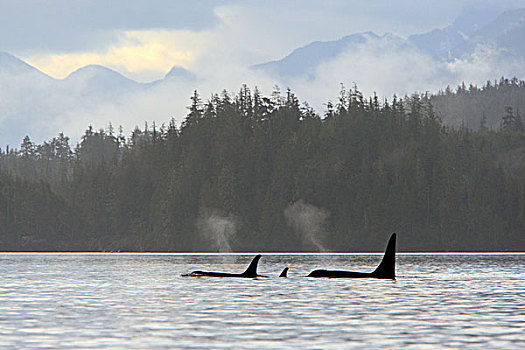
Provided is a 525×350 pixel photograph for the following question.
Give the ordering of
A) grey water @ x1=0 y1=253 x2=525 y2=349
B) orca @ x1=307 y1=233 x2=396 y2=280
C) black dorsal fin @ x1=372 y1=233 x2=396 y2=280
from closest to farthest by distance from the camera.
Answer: grey water @ x1=0 y1=253 x2=525 y2=349
orca @ x1=307 y1=233 x2=396 y2=280
black dorsal fin @ x1=372 y1=233 x2=396 y2=280

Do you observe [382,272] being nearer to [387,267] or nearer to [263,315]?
[387,267]

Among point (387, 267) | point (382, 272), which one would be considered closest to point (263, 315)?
point (387, 267)

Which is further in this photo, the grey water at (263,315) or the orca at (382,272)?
the orca at (382,272)

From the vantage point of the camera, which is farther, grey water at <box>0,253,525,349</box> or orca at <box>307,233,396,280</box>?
orca at <box>307,233,396,280</box>

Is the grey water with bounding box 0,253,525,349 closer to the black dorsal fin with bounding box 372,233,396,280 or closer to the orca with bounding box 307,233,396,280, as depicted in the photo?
the orca with bounding box 307,233,396,280

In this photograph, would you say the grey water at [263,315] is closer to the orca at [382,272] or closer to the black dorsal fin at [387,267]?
the orca at [382,272]

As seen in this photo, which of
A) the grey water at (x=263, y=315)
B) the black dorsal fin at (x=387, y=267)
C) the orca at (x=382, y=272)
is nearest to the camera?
the grey water at (x=263, y=315)

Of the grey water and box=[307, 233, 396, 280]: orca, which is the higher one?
box=[307, 233, 396, 280]: orca

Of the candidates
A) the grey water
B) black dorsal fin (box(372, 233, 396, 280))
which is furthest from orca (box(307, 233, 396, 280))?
the grey water

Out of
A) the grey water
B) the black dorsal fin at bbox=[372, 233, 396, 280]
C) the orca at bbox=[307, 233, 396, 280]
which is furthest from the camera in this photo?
the black dorsal fin at bbox=[372, 233, 396, 280]

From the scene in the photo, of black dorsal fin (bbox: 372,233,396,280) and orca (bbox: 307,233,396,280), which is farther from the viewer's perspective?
black dorsal fin (bbox: 372,233,396,280)

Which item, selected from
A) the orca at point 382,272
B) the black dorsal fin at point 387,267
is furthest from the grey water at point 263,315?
the black dorsal fin at point 387,267

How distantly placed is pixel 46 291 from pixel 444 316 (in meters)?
29.0

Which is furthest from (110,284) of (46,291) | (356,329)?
(356,329)
